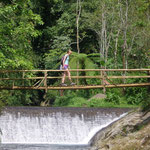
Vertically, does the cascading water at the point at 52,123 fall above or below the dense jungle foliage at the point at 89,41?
below

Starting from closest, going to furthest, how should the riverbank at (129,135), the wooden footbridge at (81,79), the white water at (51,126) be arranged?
the riverbank at (129,135), the wooden footbridge at (81,79), the white water at (51,126)

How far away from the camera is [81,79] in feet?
87.2

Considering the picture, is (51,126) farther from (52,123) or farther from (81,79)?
(81,79)

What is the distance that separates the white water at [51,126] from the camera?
18.4m

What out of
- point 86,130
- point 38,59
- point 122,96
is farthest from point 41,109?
point 38,59

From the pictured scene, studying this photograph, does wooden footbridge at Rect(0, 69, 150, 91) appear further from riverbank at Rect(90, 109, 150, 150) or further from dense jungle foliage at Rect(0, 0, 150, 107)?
riverbank at Rect(90, 109, 150, 150)

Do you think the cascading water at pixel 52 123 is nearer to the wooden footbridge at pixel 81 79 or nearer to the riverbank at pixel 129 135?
the wooden footbridge at pixel 81 79

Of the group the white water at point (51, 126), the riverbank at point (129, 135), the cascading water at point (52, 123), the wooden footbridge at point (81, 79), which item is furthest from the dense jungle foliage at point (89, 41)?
the riverbank at point (129, 135)

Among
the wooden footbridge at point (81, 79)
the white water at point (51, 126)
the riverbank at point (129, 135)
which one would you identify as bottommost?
the white water at point (51, 126)

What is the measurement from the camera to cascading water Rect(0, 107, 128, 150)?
18438 mm

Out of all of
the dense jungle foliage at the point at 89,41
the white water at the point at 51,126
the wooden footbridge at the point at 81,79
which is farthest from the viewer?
the dense jungle foliage at the point at 89,41

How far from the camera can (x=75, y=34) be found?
Answer: 30.0m

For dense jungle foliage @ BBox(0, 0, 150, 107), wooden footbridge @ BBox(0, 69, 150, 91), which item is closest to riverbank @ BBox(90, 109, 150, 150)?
wooden footbridge @ BBox(0, 69, 150, 91)

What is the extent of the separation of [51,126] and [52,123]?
0.16m
